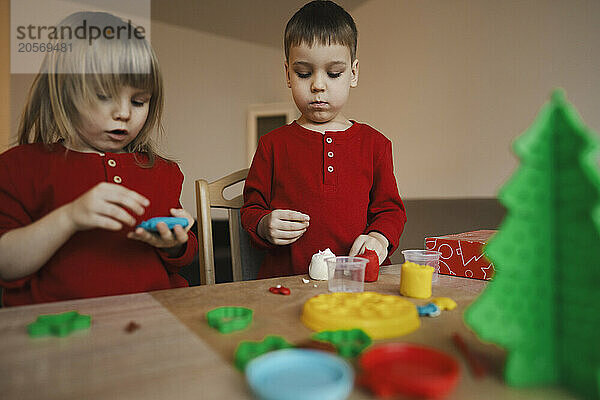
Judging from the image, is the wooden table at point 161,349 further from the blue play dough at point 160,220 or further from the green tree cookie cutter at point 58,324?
the blue play dough at point 160,220

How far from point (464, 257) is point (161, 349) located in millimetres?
658

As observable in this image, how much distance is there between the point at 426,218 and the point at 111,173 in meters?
1.85

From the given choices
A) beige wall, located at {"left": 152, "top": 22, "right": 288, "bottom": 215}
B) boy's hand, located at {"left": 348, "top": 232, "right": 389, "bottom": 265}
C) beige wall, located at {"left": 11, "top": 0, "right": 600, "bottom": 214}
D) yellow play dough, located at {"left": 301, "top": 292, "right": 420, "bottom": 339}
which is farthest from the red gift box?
beige wall, located at {"left": 152, "top": 22, "right": 288, "bottom": 215}

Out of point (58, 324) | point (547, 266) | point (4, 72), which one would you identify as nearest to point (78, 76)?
point (58, 324)

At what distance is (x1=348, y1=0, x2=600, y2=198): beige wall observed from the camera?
1812 millimetres

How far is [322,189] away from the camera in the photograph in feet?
3.75

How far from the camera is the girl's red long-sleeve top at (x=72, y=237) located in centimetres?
77

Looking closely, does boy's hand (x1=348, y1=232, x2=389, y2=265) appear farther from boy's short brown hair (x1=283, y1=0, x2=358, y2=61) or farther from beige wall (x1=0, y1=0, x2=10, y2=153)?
beige wall (x1=0, y1=0, x2=10, y2=153)

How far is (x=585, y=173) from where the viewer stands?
384 millimetres

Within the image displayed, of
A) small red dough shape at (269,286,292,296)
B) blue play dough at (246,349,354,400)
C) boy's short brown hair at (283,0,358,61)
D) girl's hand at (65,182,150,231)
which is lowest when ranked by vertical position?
blue play dough at (246,349,354,400)

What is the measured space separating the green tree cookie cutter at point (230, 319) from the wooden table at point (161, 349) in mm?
11

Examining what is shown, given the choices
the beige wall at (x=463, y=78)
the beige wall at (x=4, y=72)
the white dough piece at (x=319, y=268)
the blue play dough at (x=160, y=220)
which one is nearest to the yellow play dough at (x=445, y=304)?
→ the white dough piece at (x=319, y=268)

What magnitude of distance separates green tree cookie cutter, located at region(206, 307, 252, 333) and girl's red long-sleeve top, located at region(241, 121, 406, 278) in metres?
0.48

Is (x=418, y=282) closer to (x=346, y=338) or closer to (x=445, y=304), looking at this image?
(x=445, y=304)
